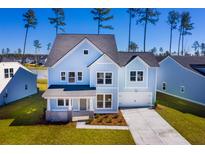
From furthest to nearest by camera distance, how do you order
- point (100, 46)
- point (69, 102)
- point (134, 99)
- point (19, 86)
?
point (19, 86) → point (100, 46) → point (134, 99) → point (69, 102)

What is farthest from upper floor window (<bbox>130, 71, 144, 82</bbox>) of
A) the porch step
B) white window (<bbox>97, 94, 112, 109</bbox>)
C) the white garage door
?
the porch step

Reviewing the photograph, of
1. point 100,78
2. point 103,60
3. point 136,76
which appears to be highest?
point 103,60

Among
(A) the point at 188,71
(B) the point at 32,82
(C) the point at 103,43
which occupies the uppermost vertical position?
(C) the point at 103,43

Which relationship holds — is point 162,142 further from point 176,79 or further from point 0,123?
point 176,79

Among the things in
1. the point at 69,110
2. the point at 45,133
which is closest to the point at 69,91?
the point at 69,110

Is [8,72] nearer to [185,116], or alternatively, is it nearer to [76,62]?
[76,62]

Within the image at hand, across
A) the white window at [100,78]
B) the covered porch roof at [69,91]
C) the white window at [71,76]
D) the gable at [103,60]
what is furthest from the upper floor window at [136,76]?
the white window at [71,76]

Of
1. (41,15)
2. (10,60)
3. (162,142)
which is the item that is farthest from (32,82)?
(162,142)

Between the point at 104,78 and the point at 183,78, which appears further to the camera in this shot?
the point at 183,78
